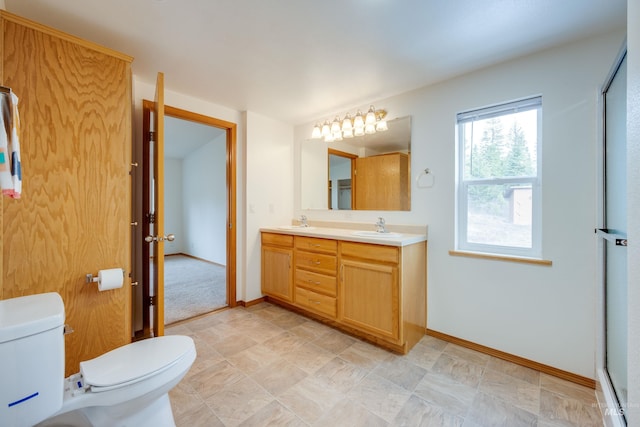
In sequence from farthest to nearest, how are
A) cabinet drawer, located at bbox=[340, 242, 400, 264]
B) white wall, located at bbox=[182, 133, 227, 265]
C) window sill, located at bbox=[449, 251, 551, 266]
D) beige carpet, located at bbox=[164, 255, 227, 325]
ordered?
1. white wall, located at bbox=[182, 133, 227, 265]
2. beige carpet, located at bbox=[164, 255, 227, 325]
3. cabinet drawer, located at bbox=[340, 242, 400, 264]
4. window sill, located at bbox=[449, 251, 551, 266]

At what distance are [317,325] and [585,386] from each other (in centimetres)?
191

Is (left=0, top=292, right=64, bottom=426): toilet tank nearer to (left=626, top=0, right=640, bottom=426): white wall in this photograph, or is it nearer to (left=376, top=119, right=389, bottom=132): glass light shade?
(left=626, top=0, right=640, bottom=426): white wall

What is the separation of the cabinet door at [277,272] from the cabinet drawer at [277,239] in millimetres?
55

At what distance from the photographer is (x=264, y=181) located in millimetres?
3150

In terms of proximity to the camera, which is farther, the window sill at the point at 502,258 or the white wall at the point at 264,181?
the white wall at the point at 264,181

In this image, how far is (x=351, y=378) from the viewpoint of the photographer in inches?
68.2

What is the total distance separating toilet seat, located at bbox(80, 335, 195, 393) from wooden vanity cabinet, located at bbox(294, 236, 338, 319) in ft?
4.26

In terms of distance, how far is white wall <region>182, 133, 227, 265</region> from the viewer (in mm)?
4988

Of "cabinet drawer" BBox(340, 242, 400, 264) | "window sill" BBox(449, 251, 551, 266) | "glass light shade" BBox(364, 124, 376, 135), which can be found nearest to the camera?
"window sill" BBox(449, 251, 551, 266)

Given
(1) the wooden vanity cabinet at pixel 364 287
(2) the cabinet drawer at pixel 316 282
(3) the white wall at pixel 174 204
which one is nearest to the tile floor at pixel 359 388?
(1) the wooden vanity cabinet at pixel 364 287

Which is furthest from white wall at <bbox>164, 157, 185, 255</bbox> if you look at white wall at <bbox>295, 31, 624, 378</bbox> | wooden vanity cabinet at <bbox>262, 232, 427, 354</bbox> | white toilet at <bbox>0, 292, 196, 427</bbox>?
white wall at <bbox>295, 31, 624, 378</bbox>

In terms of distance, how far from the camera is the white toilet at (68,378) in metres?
0.84

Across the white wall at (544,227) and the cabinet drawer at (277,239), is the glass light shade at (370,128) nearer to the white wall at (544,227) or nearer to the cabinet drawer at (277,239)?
the white wall at (544,227)

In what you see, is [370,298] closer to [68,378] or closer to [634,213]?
[634,213]
